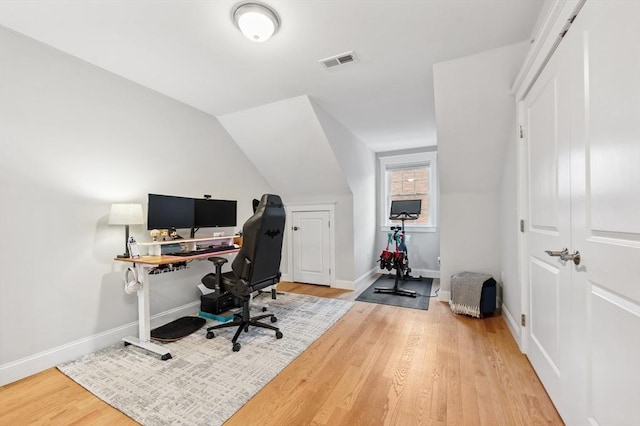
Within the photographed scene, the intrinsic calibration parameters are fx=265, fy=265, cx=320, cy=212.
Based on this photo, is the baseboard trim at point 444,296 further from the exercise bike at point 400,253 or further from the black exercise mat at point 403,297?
the exercise bike at point 400,253

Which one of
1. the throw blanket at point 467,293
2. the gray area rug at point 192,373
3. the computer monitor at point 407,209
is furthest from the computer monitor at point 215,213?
the throw blanket at point 467,293

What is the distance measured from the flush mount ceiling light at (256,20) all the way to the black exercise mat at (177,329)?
105 inches

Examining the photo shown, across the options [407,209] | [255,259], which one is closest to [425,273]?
[407,209]

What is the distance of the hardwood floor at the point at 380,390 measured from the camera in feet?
5.04

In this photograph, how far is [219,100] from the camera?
3146 millimetres

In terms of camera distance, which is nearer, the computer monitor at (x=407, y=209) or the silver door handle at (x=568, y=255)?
the silver door handle at (x=568, y=255)

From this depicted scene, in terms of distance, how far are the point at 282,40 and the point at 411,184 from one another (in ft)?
12.9

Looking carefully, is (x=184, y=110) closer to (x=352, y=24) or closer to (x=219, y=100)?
(x=219, y=100)

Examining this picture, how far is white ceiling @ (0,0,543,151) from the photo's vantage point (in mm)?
1750

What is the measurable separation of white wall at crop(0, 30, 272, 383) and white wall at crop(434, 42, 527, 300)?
10.1 ft

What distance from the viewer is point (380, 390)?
1.77 m

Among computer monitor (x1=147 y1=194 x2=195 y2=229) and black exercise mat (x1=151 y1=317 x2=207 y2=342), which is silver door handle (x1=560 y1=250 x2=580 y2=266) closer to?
black exercise mat (x1=151 y1=317 x2=207 y2=342)

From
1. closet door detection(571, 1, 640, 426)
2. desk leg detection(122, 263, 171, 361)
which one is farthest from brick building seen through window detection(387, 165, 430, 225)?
desk leg detection(122, 263, 171, 361)

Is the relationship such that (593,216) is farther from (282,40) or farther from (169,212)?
(169,212)
